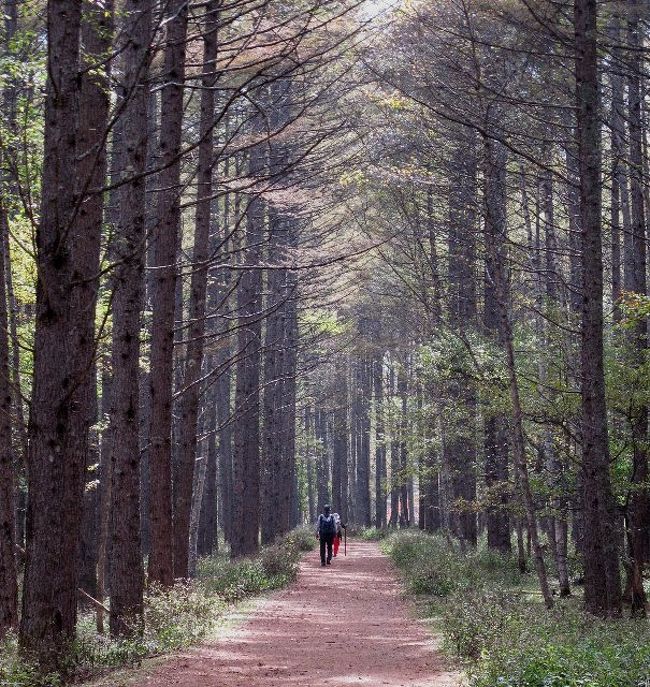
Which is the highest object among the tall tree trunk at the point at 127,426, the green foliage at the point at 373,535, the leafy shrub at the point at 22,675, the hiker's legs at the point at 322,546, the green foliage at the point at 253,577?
the tall tree trunk at the point at 127,426

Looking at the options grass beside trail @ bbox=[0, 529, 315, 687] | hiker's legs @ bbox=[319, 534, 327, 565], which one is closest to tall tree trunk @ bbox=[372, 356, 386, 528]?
hiker's legs @ bbox=[319, 534, 327, 565]

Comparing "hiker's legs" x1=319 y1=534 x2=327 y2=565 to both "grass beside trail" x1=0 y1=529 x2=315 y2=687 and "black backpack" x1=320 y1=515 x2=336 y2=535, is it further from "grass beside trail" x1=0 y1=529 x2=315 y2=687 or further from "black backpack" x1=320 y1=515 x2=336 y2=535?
"grass beside trail" x1=0 y1=529 x2=315 y2=687

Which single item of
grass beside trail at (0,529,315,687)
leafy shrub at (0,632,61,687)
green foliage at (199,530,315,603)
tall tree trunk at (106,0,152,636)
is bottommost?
green foliage at (199,530,315,603)

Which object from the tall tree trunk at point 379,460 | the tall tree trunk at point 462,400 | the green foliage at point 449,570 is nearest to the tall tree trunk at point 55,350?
the green foliage at point 449,570

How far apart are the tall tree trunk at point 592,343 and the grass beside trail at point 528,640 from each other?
2.55ft

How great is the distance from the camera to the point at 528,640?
803 centimetres

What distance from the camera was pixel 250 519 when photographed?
2595 cm

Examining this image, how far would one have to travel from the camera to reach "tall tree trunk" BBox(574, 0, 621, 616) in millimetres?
11016

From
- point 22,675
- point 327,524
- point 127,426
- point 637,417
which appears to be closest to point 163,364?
point 127,426

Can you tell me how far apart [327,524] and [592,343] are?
1683cm

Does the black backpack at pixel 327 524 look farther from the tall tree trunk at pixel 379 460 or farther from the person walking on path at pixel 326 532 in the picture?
the tall tree trunk at pixel 379 460

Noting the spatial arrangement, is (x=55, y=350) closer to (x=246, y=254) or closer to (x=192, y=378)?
(x=192, y=378)

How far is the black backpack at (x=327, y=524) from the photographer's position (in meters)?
26.5

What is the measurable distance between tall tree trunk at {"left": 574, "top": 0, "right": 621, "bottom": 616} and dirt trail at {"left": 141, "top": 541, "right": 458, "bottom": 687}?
2.32 meters
